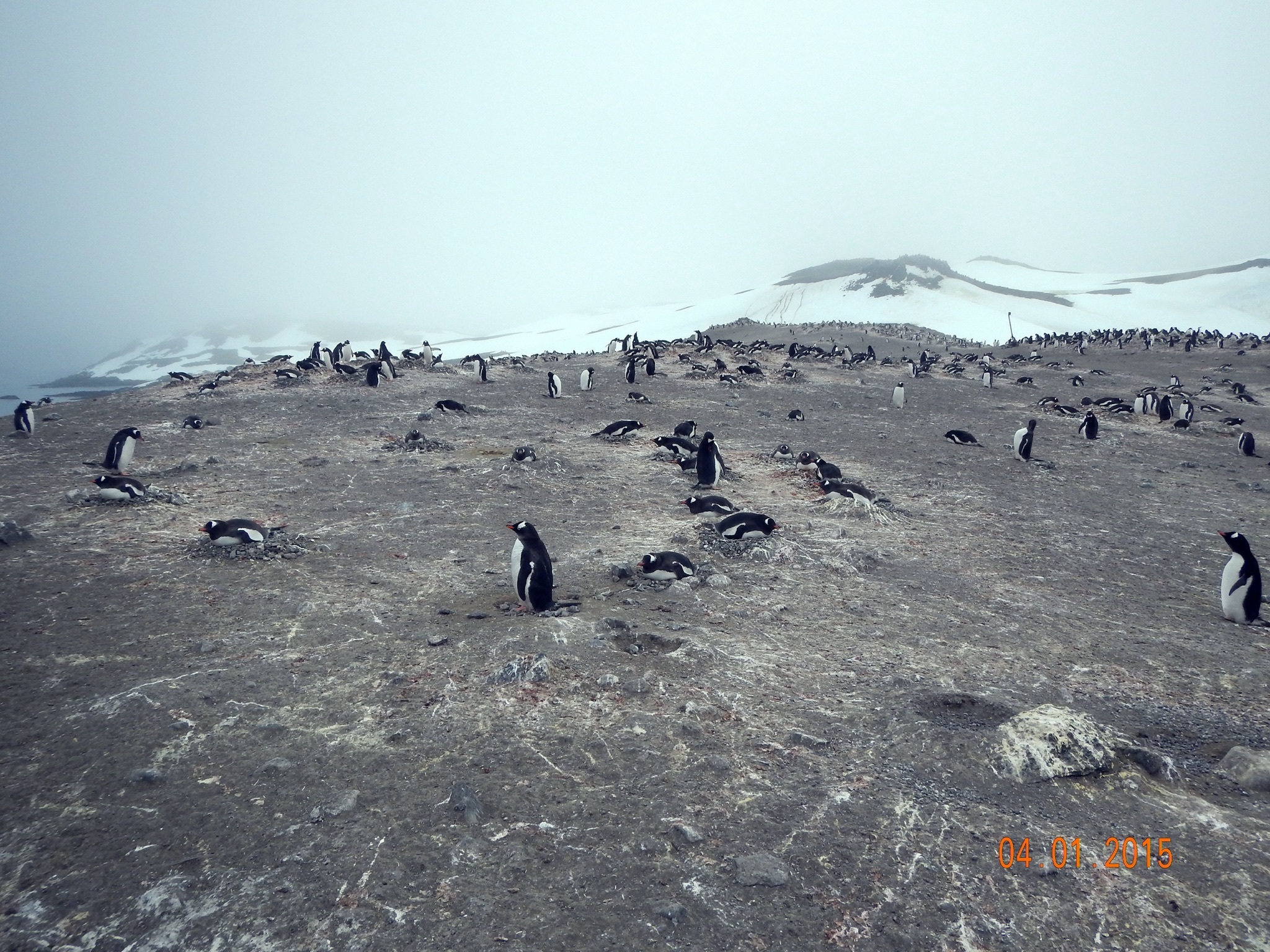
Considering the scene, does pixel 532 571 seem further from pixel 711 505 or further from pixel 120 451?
pixel 120 451

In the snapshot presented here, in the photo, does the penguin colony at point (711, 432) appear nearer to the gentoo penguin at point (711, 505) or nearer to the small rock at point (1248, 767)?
the gentoo penguin at point (711, 505)

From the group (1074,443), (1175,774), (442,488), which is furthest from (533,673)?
(1074,443)

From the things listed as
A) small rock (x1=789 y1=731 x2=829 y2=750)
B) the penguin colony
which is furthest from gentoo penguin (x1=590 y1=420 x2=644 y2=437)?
small rock (x1=789 y1=731 x2=829 y2=750)

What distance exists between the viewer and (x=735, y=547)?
8586 mm

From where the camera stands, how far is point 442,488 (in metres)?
11.4

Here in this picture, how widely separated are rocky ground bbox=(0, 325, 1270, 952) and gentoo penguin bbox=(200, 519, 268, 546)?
17 cm

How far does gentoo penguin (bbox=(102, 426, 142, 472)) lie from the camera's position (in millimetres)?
11461

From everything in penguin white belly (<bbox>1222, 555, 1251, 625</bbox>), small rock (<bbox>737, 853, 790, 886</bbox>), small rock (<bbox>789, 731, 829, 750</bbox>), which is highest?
penguin white belly (<bbox>1222, 555, 1251, 625</bbox>)

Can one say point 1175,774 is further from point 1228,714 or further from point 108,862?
point 108,862

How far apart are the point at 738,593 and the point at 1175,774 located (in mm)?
3861

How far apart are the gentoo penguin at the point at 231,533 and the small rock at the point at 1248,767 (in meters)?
8.93
